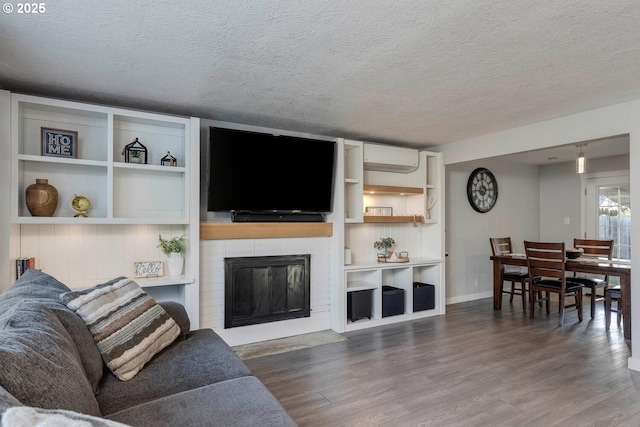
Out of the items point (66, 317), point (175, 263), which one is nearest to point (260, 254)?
point (175, 263)

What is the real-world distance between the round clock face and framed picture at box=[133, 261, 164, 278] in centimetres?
459

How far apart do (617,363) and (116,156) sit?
4688 mm

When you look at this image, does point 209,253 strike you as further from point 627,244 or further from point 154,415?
point 627,244

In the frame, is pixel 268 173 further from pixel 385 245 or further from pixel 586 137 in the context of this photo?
pixel 586 137

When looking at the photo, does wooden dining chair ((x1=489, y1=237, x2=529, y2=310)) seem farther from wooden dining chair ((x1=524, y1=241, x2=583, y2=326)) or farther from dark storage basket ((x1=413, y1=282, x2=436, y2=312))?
dark storage basket ((x1=413, y1=282, x2=436, y2=312))

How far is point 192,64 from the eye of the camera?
2404 mm

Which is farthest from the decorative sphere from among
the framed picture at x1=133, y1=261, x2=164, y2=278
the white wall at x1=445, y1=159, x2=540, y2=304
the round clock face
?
the round clock face

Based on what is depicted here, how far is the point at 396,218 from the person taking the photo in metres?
4.67

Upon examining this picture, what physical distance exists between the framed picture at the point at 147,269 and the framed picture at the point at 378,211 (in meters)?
2.50

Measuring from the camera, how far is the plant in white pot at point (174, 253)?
3348mm

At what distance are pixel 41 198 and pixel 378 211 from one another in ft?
11.5

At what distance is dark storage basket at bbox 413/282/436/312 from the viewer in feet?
15.3

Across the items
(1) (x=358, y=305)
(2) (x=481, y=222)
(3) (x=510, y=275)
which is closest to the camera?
(1) (x=358, y=305)

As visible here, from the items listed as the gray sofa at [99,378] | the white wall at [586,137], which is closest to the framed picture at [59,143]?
the gray sofa at [99,378]
